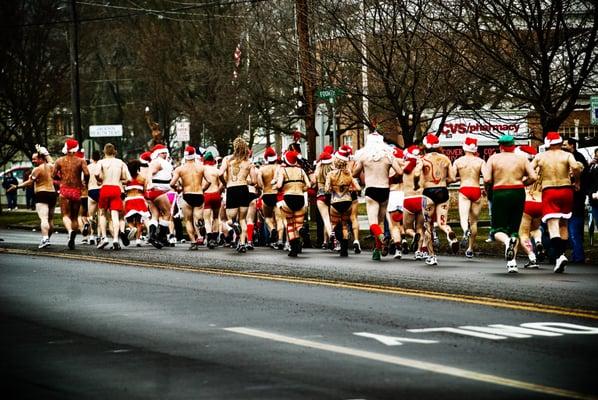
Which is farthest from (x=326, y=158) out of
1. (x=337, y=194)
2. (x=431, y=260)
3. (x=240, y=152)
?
(x=431, y=260)

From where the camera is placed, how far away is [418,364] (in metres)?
9.68

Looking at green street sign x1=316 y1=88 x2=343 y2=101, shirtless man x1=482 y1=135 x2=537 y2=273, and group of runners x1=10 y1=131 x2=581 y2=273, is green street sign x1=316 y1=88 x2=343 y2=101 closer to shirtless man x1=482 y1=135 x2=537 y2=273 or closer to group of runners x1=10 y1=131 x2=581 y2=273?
group of runners x1=10 y1=131 x2=581 y2=273

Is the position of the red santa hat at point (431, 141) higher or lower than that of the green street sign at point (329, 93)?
lower

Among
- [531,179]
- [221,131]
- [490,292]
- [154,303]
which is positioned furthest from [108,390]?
[221,131]

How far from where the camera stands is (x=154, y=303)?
14.5m

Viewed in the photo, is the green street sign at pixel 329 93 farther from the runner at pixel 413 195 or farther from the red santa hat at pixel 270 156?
the runner at pixel 413 195

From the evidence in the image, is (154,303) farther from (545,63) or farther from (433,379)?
(545,63)

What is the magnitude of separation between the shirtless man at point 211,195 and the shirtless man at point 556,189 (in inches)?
339

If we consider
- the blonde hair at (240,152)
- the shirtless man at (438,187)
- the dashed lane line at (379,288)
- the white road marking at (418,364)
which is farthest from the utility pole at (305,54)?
the white road marking at (418,364)

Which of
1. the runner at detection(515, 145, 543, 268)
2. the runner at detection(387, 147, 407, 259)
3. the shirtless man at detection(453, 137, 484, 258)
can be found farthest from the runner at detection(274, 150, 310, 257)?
the runner at detection(515, 145, 543, 268)

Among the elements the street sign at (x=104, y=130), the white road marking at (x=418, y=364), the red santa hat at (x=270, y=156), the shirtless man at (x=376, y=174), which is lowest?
the white road marking at (x=418, y=364)

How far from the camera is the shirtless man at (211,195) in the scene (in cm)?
2656

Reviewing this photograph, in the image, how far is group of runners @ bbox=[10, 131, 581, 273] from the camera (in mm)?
19031

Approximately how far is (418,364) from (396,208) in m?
14.2
